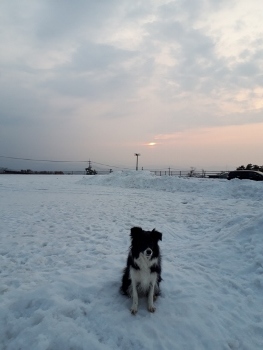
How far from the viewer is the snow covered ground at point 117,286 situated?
13.5 ft

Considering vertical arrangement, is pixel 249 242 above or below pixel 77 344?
above

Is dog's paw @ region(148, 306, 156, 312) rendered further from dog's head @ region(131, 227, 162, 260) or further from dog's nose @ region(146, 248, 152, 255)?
Result: dog's nose @ region(146, 248, 152, 255)

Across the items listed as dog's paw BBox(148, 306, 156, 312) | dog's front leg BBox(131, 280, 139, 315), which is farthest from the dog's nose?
dog's paw BBox(148, 306, 156, 312)

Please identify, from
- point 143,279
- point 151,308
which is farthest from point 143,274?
point 151,308

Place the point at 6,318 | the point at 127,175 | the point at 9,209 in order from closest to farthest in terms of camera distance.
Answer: the point at 6,318 < the point at 9,209 < the point at 127,175

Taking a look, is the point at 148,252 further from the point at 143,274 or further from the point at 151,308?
the point at 151,308

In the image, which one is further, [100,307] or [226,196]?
[226,196]

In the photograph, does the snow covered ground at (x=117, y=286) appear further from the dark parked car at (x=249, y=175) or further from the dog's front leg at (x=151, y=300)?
the dark parked car at (x=249, y=175)

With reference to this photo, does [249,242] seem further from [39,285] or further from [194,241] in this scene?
[39,285]

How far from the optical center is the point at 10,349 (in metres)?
3.80

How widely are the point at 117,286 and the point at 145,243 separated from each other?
1.62 metres

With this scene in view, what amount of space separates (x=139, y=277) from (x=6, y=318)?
2282 mm

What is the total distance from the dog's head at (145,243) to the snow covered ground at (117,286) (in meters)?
1.04

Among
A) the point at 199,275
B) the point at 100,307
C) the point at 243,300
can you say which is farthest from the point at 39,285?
the point at 243,300
